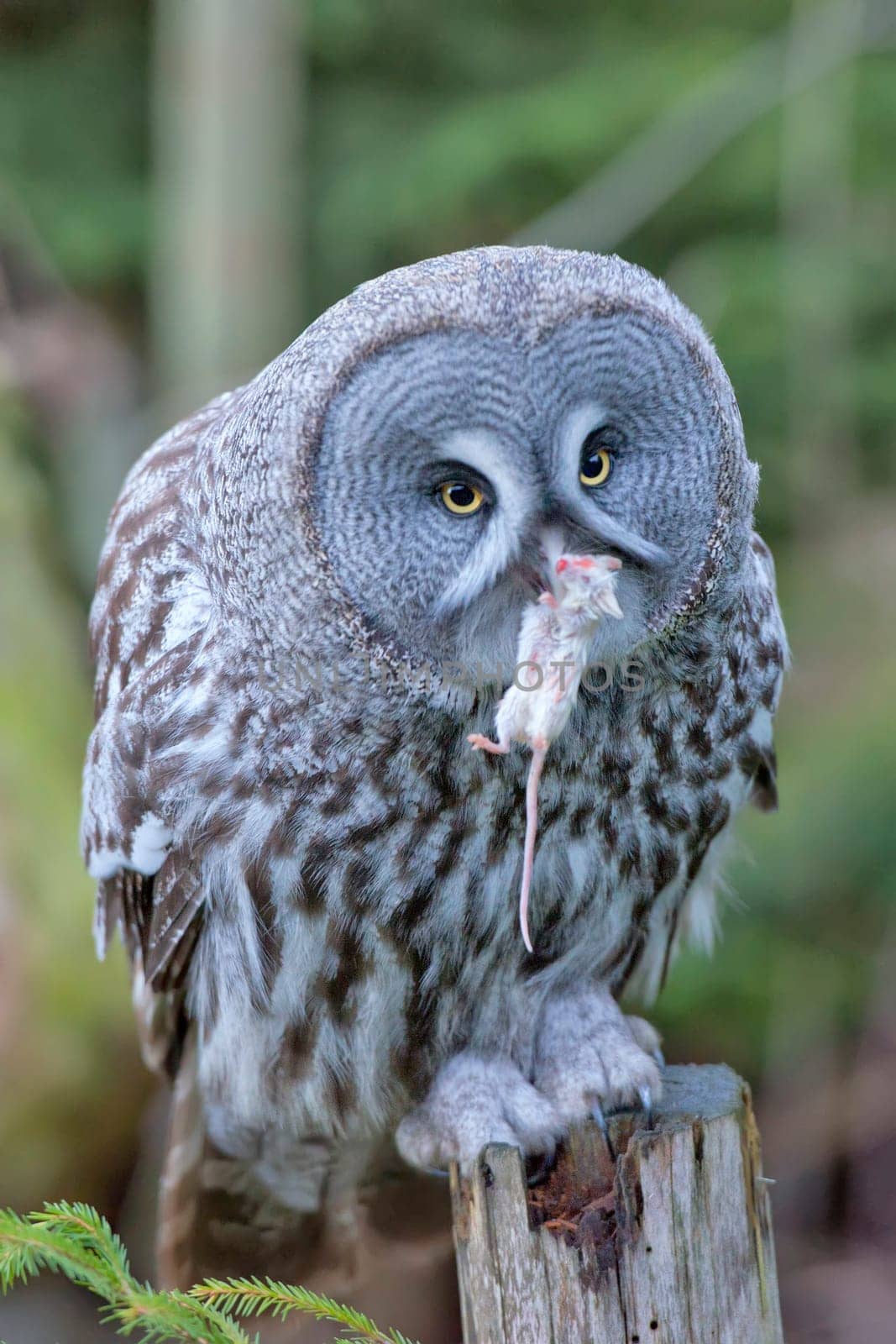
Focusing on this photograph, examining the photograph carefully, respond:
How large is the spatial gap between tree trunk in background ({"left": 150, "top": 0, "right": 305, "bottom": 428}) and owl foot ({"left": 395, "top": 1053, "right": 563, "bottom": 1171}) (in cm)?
274

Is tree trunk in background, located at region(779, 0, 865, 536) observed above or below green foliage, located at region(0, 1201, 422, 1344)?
above

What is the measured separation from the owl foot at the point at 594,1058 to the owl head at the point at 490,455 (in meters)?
0.64

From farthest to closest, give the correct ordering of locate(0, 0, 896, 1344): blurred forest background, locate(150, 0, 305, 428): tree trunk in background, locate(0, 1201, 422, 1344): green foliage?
locate(150, 0, 305, 428): tree trunk in background → locate(0, 0, 896, 1344): blurred forest background → locate(0, 1201, 422, 1344): green foliage

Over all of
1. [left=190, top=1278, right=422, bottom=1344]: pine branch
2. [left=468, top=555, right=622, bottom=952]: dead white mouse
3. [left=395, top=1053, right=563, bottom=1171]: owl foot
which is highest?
[left=468, top=555, right=622, bottom=952]: dead white mouse

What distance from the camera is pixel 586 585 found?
5.19 ft

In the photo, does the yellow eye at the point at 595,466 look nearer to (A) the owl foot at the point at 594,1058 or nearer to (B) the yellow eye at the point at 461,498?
(B) the yellow eye at the point at 461,498

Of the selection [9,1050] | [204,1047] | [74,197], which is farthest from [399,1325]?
[74,197]

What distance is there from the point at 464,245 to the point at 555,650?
11.9ft

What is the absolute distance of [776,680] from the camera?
2.10 meters

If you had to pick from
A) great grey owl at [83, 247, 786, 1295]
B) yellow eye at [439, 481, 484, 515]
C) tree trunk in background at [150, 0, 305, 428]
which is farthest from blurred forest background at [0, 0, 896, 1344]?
yellow eye at [439, 481, 484, 515]

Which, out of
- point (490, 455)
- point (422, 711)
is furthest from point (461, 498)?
point (422, 711)

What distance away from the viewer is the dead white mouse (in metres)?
1.58

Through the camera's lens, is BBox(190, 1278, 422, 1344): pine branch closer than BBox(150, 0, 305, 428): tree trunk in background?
Yes

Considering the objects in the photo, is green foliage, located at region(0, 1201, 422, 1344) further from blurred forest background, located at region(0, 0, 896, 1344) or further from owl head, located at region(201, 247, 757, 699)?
blurred forest background, located at region(0, 0, 896, 1344)
